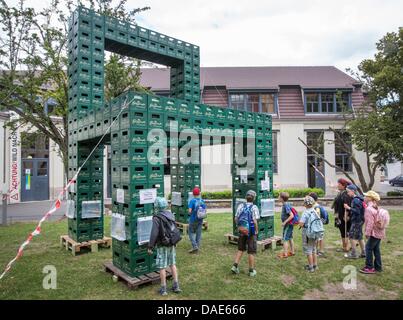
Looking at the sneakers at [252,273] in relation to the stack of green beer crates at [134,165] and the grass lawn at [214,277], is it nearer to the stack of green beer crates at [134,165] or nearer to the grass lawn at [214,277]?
the grass lawn at [214,277]

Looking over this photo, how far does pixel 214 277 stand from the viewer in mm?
5605

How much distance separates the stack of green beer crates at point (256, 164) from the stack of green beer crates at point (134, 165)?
111 inches

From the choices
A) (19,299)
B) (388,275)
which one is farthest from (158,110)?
(388,275)

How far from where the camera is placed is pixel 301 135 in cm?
2092

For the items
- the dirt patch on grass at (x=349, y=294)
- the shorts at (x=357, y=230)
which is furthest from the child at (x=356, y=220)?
the dirt patch on grass at (x=349, y=294)

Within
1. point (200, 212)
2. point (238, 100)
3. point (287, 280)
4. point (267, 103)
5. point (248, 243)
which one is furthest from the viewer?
point (267, 103)

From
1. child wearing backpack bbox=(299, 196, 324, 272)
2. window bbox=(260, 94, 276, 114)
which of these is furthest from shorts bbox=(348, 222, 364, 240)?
window bbox=(260, 94, 276, 114)

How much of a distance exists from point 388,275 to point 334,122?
56.4ft

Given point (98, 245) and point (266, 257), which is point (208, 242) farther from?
point (98, 245)

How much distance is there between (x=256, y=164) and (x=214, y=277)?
3252 mm

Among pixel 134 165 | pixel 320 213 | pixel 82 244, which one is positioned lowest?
pixel 82 244

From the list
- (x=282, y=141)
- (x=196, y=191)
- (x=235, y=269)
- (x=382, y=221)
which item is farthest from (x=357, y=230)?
(x=282, y=141)

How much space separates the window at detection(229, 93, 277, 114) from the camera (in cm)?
2136

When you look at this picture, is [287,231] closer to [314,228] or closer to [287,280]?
[314,228]
